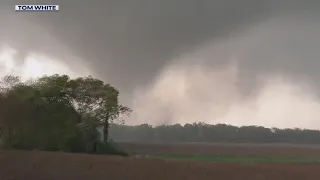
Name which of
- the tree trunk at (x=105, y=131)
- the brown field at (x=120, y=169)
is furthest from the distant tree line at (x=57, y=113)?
the brown field at (x=120, y=169)

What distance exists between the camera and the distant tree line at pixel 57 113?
2343 inches

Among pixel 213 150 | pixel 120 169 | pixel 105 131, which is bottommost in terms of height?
pixel 120 169

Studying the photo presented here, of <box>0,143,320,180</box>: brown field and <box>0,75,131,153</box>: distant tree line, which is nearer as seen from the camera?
<box>0,143,320,180</box>: brown field

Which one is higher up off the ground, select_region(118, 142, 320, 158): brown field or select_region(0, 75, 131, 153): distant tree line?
select_region(0, 75, 131, 153): distant tree line

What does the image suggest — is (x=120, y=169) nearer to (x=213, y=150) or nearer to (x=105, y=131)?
(x=105, y=131)

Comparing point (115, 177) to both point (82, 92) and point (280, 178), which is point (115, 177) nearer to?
point (280, 178)

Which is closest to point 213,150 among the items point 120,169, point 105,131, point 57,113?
point 105,131

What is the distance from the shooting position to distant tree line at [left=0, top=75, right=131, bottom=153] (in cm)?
5950

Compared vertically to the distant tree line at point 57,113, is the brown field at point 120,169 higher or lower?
lower

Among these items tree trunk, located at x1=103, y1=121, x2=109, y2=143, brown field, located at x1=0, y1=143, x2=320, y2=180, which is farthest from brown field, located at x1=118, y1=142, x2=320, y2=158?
brown field, located at x1=0, y1=143, x2=320, y2=180

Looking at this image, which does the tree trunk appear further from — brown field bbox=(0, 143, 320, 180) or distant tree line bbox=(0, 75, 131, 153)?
brown field bbox=(0, 143, 320, 180)

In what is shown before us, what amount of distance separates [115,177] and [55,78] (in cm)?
3173

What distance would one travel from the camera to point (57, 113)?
6378cm

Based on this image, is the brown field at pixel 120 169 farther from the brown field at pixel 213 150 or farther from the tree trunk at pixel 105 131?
the brown field at pixel 213 150
